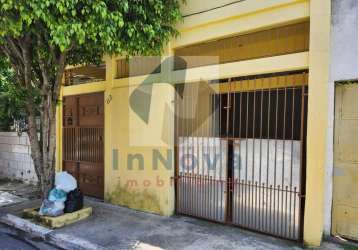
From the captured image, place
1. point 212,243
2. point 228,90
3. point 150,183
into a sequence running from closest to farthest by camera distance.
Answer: point 212,243 < point 228,90 < point 150,183

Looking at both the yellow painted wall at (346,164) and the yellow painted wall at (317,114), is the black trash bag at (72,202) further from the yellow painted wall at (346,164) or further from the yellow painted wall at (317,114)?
the yellow painted wall at (346,164)

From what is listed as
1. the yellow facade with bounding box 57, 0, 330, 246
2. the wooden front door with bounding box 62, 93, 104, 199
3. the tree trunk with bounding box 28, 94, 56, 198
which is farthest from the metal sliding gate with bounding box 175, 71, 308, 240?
the tree trunk with bounding box 28, 94, 56, 198

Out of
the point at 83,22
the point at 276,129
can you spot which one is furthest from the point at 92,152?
the point at 276,129

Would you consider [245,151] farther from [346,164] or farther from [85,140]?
[85,140]

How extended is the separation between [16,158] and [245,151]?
7.30 metres

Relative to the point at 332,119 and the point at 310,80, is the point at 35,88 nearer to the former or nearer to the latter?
the point at 310,80

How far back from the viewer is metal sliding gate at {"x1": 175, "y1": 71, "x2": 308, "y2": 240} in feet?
14.5

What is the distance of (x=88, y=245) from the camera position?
14.4ft

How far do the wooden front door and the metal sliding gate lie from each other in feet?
7.25

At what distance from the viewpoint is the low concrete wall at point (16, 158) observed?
845cm

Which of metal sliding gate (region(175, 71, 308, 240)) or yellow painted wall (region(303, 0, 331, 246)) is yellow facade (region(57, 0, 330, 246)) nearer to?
yellow painted wall (region(303, 0, 331, 246))

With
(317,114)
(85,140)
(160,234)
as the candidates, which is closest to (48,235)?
(160,234)

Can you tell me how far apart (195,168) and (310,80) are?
2537mm

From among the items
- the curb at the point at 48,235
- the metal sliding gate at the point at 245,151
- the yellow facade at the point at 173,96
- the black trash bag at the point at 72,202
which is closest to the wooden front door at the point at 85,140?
the yellow facade at the point at 173,96
